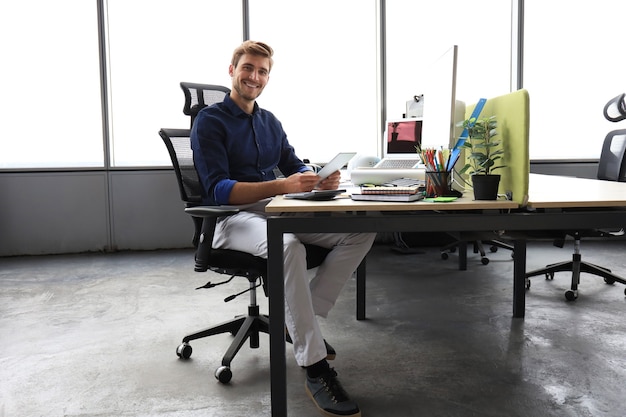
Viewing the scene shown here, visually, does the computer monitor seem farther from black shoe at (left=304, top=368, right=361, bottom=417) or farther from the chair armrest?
black shoe at (left=304, top=368, right=361, bottom=417)

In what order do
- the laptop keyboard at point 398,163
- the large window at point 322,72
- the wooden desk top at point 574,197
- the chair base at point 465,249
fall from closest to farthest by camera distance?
the wooden desk top at point 574,197 < the laptop keyboard at point 398,163 < the chair base at point 465,249 < the large window at point 322,72

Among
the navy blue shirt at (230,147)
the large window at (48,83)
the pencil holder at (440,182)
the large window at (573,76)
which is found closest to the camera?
the pencil holder at (440,182)

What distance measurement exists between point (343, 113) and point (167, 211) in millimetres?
1914

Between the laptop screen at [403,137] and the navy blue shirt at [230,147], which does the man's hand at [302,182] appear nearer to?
the navy blue shirt at [230,147]

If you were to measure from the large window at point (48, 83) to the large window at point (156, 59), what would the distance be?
0.68 feet

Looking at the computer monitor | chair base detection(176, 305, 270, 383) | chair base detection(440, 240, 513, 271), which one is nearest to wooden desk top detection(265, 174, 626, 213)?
the computer monitor

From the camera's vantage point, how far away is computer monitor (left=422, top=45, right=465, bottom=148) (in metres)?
1.89

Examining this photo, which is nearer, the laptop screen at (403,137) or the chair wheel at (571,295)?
the chair wheel at (571,295)

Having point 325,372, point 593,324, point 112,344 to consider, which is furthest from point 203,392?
point 593,324

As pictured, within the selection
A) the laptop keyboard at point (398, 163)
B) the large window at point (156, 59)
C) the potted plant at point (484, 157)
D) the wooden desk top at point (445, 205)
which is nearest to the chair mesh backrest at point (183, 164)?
the wooden desk top at point (445, 205)

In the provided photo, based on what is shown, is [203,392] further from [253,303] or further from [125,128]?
[125,128]

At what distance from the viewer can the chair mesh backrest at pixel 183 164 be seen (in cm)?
243

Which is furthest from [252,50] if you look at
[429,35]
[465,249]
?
[429,35]

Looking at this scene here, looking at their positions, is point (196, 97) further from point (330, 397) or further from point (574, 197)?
point (574, 197)
